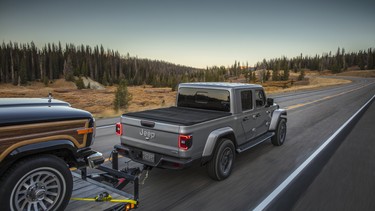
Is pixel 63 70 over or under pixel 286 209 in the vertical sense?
over

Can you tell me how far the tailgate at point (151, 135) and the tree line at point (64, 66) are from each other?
77174 mm

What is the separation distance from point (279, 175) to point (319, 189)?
2.86ft

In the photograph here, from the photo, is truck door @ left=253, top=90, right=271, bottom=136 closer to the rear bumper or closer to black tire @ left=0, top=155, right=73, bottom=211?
the rear bumper

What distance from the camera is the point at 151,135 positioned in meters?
4.79

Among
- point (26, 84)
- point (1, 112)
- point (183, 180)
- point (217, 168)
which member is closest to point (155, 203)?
point (183, 180)

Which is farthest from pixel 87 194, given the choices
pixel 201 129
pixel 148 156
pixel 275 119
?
pixel 275 119

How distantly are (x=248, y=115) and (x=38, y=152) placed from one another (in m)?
4.42

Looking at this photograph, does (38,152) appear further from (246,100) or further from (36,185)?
(246,100)

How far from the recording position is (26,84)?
84.3 meters

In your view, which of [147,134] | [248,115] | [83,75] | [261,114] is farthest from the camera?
[83,75]

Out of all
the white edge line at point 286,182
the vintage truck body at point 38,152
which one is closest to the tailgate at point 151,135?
the vintage truck body at point 38,152

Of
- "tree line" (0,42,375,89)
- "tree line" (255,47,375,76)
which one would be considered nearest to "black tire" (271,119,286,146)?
"tree line" (0,42,375,89)

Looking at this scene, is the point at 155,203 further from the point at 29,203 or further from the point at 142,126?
the point at 29,203

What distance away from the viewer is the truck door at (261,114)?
652 cm
